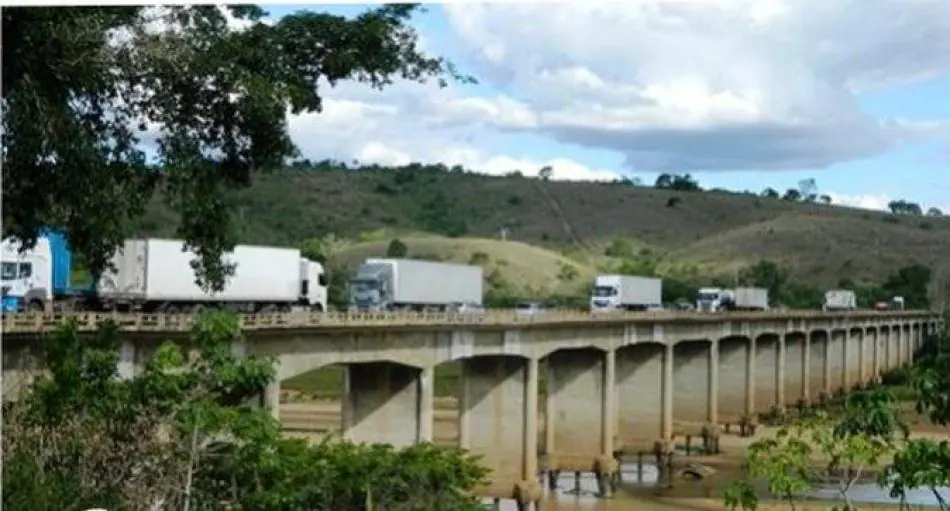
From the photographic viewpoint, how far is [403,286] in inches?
1575

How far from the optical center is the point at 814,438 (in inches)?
450

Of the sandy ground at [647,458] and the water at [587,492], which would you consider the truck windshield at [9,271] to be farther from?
the water at [587,492]

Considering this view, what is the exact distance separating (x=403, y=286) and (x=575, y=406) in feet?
20.9

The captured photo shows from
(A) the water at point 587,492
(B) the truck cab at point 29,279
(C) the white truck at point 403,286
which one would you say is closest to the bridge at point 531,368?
(A) the water at point 587,492

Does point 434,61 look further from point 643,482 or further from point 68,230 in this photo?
point 643,482

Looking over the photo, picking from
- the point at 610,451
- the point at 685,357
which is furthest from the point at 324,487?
the point at 685,357

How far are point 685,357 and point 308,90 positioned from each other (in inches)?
1746

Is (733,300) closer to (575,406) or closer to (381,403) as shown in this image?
(575,406)

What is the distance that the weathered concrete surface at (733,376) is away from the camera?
190 ft

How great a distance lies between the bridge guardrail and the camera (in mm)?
19297

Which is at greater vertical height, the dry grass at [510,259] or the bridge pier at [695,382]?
the dry grass at [510,259]

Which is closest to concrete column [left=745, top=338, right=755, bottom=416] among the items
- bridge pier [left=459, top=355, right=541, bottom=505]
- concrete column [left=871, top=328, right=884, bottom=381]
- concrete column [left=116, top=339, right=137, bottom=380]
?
bridge pier [left=459, top=355, right=541, bottom=505]

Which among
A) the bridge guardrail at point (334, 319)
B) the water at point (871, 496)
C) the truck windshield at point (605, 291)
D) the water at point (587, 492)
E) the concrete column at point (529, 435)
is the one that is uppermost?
the truck windshield at point (605, 291)

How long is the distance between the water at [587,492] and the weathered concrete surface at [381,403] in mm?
3568
